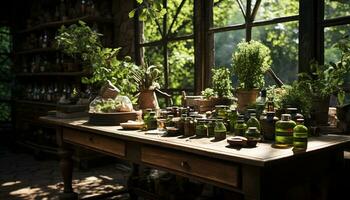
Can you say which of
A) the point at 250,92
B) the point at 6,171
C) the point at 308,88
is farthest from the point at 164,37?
the point at 6,171

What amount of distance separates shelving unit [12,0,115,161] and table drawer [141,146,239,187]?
2.91m

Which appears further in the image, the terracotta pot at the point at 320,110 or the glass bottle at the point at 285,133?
A: the terracotta pot at the point at 320,110

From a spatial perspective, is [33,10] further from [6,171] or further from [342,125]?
[342,125]

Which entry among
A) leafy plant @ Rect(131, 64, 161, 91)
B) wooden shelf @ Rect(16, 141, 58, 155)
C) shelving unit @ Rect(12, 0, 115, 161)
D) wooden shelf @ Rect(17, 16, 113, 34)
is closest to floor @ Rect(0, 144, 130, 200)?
wooden shelf @ Rect(16, 141, 58, 155)

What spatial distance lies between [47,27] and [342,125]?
182 inches

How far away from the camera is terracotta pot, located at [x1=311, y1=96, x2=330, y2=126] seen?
2272 millimetres

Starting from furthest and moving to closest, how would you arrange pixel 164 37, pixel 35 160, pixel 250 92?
pixel 35 160, pixel 164 37, pixel 250 92

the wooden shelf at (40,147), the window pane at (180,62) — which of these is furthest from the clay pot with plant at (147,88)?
the window pane at (180,62)

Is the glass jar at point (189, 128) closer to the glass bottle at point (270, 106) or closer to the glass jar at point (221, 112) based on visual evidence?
the glass jar at point (221, 112)

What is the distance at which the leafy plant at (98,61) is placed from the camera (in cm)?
Result: 322

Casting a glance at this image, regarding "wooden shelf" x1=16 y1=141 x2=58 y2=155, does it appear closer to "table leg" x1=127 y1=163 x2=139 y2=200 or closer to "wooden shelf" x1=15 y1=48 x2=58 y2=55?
"wooden shelf" x1=15 y1=48 x2=58 y2=55

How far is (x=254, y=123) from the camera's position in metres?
2.04

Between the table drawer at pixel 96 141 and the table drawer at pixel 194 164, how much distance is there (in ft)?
0.90

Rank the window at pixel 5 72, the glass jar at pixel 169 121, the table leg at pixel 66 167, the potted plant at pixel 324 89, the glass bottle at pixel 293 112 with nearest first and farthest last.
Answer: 1. the glass bottle at pixel 293 112
2. the potted plant at pixel 324 89
3. the glass jar at pixel 169 121
4. the table leg at pixel 66 167
5. the window at pixel 5 72
